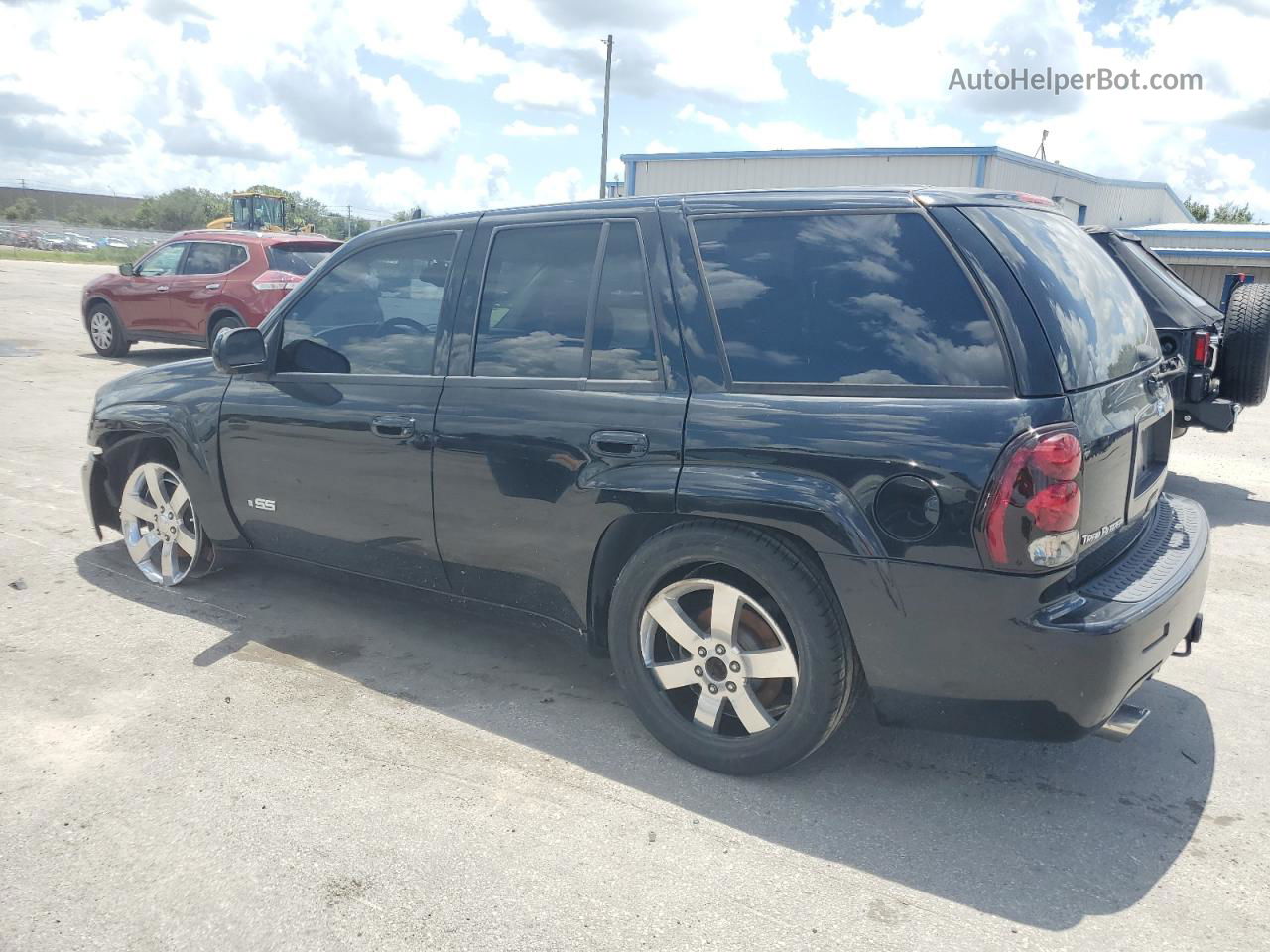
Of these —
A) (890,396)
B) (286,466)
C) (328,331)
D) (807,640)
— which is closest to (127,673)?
(286,466)

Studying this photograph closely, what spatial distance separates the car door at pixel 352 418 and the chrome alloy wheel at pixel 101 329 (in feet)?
37.4

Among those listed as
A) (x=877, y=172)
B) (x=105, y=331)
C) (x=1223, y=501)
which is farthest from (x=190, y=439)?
(x=877, y=172)

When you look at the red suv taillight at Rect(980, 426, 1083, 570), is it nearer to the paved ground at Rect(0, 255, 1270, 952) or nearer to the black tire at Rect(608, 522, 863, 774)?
the black tire at Rect(608, 522, 863, 774)

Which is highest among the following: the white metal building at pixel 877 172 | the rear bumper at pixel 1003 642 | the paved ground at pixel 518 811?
the white metal building at pixel 877 172

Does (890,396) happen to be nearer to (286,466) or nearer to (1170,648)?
(1170,648)

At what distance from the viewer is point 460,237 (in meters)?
4.14

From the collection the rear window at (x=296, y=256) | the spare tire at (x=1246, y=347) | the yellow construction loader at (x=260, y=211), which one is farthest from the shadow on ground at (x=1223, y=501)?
the yellow construction loader at (x=260, y=211)

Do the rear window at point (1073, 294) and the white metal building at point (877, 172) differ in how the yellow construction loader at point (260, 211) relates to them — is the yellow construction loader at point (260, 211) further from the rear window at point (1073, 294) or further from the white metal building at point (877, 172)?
the rear window at point (1073, 294)

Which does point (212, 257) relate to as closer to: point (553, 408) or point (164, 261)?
point (164, 261)

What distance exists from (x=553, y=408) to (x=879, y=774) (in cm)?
168

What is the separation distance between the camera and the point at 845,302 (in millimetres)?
3184

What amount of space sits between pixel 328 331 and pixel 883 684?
2767mm

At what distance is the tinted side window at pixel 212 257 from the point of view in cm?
1335

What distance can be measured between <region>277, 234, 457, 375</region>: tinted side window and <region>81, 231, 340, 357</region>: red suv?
350 inches
